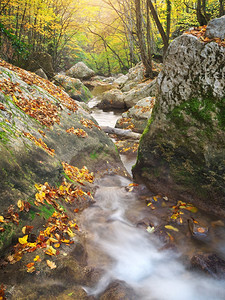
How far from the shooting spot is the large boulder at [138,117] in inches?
368

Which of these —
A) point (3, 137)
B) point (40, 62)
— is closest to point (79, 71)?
point (40, 62)

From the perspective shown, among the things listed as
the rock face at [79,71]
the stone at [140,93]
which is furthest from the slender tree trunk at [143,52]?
the rock face at [79,71]

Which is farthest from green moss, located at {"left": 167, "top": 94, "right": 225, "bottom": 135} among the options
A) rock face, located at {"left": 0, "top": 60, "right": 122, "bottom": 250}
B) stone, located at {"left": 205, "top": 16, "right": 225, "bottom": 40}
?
rock face, located at {"left": 0, "top": 60, "right": 122, "bottom": 250}

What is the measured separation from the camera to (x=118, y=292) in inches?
101

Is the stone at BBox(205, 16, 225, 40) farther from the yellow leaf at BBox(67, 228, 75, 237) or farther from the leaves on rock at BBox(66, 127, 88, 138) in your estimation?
the yellow leaf at BBox(67, 228, 75, 237)

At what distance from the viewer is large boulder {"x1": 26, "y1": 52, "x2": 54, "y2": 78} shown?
13156 millimetres

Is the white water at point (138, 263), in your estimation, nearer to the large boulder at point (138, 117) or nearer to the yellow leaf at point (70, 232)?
the yellow leaf at point (70, 232)

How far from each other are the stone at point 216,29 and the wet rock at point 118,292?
3.90 m

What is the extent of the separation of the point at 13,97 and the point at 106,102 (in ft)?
35.4

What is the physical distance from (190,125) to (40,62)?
12.9 metres

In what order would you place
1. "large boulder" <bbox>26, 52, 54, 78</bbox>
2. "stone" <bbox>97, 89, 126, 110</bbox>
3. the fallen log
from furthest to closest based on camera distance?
1. "stone" <bbox>97, 89, 126, 110</bbox>
2. "large boulder" <bbox>26, 52, 54, 78</bbox>
3. the fallen log

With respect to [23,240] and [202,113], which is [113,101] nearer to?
[202,113]

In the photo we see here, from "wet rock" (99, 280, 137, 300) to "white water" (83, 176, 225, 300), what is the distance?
68 mm

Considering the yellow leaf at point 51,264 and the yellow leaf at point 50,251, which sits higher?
the yellow leaf at point 50,251
